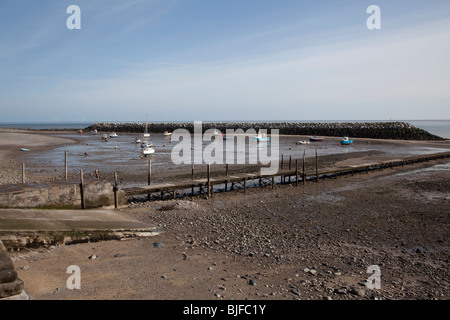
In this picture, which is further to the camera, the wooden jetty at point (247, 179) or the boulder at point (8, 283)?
the wooden jetty at point (247, 179)

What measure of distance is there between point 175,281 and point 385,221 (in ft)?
37.5

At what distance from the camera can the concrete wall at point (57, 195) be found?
13706mm

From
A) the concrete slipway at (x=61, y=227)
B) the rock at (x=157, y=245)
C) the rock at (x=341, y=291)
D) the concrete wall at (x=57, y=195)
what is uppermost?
the concrete wall at (x=57, y=195)

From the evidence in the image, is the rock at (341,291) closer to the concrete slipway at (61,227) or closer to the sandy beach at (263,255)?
the sandy beach at (263,255)

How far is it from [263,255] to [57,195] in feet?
31.0

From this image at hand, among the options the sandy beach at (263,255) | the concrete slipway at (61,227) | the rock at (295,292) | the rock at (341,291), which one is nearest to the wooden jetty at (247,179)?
the sandy beach at (263,255)

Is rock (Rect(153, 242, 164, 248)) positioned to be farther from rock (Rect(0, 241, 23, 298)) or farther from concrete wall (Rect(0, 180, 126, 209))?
concrete wall (Rect(0, 180, 126, 209))

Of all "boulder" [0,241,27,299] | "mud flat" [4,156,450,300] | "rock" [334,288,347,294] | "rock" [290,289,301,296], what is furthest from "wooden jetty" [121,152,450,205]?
"rock" [334,288,347,294]

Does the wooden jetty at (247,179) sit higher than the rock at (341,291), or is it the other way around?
the wooden jetty at (247,179)

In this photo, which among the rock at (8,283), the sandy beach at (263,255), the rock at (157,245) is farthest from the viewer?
the rock at (157,245)

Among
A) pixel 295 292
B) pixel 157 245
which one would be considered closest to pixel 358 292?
pixel 295 292

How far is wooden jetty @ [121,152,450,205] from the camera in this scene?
20.8 m
